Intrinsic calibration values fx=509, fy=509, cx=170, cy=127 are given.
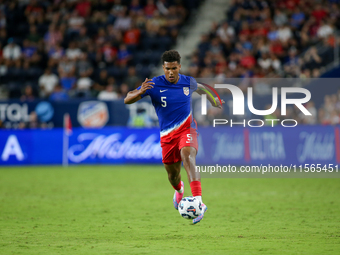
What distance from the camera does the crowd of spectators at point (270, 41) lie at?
18.1 m

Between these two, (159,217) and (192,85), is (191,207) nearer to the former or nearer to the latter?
(159,217)

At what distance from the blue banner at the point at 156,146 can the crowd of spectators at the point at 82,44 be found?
1.98 m

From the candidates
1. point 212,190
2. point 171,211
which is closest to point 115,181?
point 212,190

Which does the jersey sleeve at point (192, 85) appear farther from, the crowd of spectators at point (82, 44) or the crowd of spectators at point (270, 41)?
the crowd of spectators at point (82, 44)

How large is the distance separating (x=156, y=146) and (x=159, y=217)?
9.55 metres

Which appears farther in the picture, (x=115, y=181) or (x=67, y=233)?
(x=115, y=181)

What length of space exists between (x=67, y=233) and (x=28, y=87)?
1352 cm

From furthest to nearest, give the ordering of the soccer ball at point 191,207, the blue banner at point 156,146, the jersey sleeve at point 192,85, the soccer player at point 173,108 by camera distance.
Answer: the blue banner at point 156,146 → the jersey sleeve at point 192,85 → the soccer player at point 173,108 → the soccer ball at point 191,207

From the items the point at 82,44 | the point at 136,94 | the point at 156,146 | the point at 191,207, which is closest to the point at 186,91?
the point at 136,94

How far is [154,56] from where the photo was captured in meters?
21.3

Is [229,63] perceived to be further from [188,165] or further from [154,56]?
[188,165]

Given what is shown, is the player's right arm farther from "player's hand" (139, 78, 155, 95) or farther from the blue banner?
the blue banner

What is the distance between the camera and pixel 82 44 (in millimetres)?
21891

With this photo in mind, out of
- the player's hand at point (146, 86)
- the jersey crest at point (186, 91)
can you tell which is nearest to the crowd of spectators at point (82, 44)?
the jersey crest at point (186, 91)
